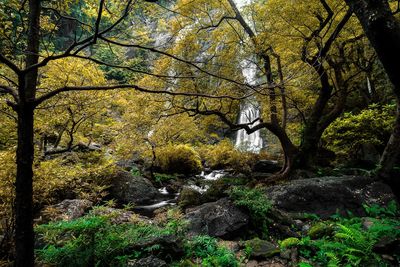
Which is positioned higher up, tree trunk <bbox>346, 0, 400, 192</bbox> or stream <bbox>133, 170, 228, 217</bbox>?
tree trunk <bbox>346, 0, 400, 192</bbox>

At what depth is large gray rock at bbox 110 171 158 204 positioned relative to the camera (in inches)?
382

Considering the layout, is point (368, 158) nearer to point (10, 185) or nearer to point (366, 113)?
point (366, 113)

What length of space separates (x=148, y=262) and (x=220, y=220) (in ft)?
7.43

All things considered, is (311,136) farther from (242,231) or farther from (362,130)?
(242,231)

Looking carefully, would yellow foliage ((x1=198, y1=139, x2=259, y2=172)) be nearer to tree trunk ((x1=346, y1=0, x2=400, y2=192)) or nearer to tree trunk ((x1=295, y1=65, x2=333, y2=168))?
tree trunk ((x1=295, y1=65, x2=333, y2=168))

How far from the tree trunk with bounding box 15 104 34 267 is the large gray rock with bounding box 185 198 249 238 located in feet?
10.4

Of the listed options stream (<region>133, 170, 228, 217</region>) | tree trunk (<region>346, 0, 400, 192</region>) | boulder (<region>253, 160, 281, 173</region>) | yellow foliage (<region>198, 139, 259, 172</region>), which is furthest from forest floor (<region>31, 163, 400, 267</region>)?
yellow foliage (<region>198, 139, 259, 172</region>)

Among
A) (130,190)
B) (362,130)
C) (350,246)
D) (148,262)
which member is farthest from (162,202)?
(362,130)

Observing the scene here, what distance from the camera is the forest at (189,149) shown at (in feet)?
10.1

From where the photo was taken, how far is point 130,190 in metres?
9.93

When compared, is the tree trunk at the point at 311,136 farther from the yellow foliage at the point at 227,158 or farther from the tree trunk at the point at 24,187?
the tree trunk at the point at 24,187

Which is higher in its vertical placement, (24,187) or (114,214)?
(24,187)

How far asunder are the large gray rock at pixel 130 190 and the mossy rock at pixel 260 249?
5938 millimetres

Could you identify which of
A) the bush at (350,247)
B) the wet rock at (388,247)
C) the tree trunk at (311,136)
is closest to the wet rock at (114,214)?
the bush at (350,247)
